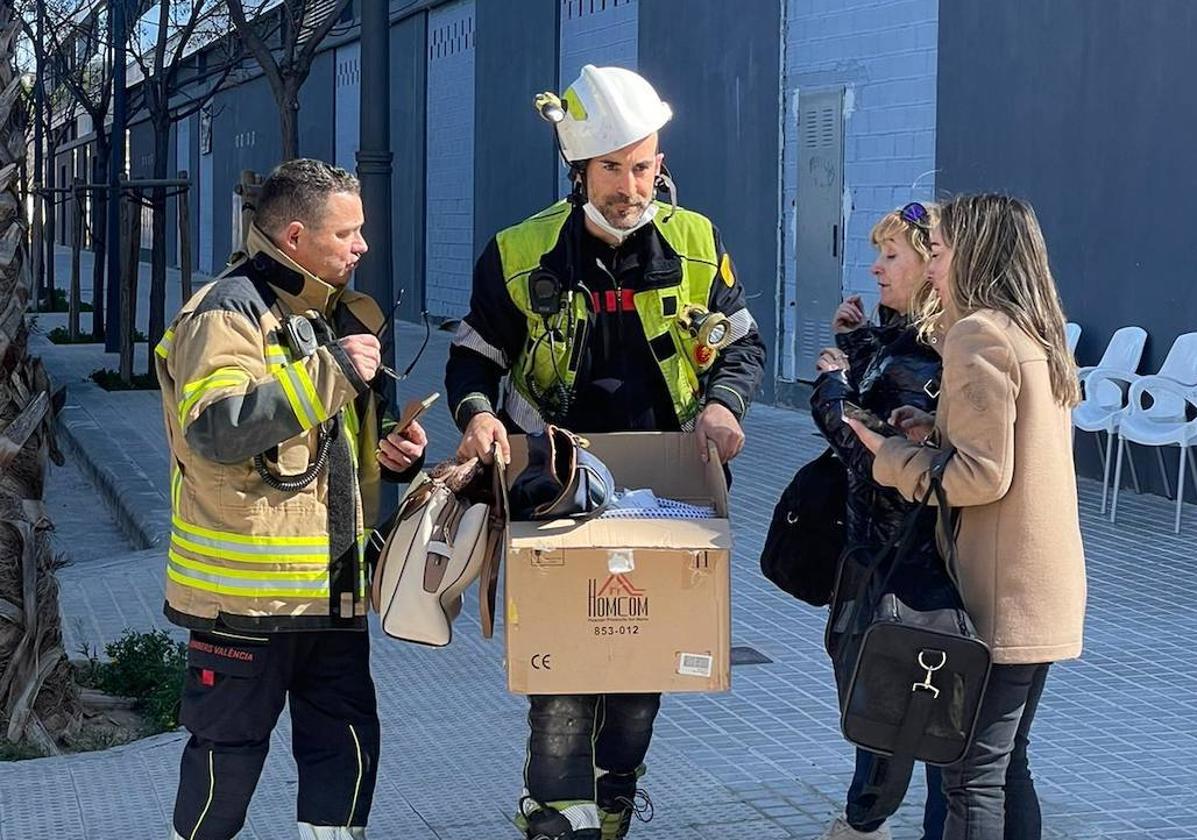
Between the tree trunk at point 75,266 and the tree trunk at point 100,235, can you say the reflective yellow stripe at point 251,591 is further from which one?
the tree trunk at point 100,235

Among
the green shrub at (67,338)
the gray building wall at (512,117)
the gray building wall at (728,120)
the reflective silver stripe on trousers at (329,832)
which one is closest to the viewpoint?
the reflective silver stripe on trousers at (329,832)

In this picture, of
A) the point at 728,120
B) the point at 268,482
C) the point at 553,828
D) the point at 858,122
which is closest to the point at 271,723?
the point at 268,482

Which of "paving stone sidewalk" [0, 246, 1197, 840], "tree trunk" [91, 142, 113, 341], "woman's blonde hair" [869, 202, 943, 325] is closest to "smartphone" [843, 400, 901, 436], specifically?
"woman's blonde hair" [869, 202, 943, 325]

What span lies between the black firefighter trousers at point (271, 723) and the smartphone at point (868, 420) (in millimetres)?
1245

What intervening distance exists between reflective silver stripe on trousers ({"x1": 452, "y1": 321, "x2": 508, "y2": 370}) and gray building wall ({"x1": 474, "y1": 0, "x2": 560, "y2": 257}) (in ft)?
52.5

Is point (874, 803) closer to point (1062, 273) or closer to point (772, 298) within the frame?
point (1062, 273)

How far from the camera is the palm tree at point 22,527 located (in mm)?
6059

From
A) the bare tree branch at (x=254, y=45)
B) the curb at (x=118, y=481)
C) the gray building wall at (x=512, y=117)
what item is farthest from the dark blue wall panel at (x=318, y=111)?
the curb at (x=118, y=481)

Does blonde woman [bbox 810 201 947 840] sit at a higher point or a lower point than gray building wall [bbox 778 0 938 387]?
lower

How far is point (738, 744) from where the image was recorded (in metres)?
A: 5.88

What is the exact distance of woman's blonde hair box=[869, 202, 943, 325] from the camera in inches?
166

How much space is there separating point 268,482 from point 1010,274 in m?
1.65

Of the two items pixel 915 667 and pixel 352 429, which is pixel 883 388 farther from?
pixel 352 429

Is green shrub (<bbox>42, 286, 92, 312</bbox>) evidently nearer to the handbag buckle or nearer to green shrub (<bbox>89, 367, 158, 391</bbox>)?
green shrub (<bbox>89, 367, 158, 391</bbox>)
